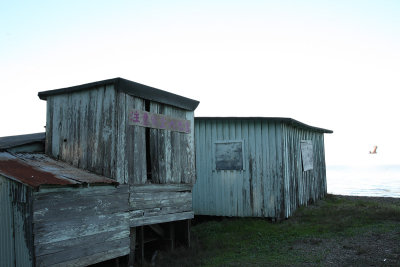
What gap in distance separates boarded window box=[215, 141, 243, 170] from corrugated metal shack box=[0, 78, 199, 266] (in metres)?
3.68

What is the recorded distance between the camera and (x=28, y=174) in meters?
6.54

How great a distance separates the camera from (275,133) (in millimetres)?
13680

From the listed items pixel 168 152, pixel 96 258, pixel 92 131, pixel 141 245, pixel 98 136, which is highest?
pixel 92 131

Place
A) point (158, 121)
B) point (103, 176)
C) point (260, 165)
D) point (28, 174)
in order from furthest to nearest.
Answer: point (260, 165) → point (158, 121) → point (103, 176) → point (28, 174)

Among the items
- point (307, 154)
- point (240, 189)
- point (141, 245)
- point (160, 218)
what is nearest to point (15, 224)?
point (141, 245)

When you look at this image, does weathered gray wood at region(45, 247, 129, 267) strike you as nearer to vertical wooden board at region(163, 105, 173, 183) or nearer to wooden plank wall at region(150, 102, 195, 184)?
wooden plank wall at region(150, 102, 195, 184)

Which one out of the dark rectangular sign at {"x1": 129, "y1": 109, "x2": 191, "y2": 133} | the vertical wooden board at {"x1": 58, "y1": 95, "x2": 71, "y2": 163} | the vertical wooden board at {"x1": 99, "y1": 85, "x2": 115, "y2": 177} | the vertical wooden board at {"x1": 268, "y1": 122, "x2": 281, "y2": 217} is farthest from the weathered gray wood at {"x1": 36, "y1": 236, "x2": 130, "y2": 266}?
the vertical wooden board at {"x1": 268, "y1": 122, "x2": 281, "y2": 217}

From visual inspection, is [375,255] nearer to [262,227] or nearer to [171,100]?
[262,227]

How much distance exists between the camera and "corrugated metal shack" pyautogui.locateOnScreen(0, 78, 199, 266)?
20.9ft

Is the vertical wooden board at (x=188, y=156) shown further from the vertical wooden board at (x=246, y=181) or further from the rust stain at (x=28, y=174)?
the rust stain at (x=28, y=174)

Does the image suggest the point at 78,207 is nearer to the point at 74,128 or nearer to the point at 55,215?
the point at 55,215

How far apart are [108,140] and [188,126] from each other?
9.85 ft

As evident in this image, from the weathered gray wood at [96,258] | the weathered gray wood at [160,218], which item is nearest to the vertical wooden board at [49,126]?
the weathered gray wood at [160,218]

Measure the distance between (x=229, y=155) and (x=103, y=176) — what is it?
6.95 metres
